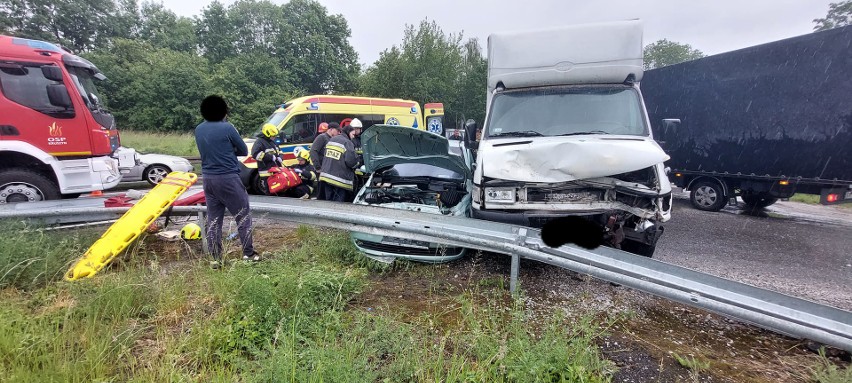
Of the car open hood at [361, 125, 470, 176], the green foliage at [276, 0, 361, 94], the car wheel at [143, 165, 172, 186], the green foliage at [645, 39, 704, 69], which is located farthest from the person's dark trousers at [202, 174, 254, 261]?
the green foliage at [645, 39, 704, 69]

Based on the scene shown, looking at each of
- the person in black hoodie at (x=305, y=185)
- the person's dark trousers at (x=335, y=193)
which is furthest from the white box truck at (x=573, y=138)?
the person in black hoodie at (x=305, y=185)

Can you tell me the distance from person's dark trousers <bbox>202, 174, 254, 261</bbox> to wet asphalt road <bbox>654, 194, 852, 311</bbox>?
16.0 ft

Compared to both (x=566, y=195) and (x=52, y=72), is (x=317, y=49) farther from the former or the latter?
(x=566, y=195)

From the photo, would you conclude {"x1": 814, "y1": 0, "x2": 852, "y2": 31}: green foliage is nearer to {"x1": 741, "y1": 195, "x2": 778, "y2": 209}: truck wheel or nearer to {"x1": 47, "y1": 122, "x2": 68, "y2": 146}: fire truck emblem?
{"x1": 741, "y1": 195, "x2": 778, "y2": 209}: truck wheel

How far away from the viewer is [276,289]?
105 inches

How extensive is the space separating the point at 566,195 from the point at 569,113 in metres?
1.28

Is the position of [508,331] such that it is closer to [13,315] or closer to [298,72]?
[13,315]

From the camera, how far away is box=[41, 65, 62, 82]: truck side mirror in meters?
5.16

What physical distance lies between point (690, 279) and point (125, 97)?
3376 centimetres

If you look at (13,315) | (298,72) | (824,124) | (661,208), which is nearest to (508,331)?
(661,208)

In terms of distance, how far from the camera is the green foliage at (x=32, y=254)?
9.52ft

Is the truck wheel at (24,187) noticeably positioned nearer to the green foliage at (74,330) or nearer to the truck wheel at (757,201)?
the green foliage at (74,330)

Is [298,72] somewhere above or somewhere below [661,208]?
above

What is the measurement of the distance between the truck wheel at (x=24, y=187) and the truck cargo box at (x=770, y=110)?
28.8 feet
